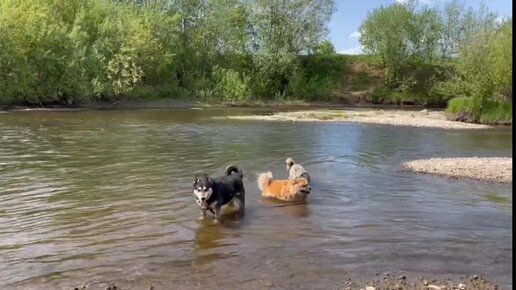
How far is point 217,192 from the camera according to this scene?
1079 cm

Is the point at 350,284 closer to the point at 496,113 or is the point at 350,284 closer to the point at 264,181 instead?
the point at 264,181

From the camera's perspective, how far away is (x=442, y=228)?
1069cm

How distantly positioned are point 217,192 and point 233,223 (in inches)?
27.2

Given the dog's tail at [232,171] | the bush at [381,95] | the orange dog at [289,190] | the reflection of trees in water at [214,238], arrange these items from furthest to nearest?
1. the bush at [381,95]
2. the orange dog at [289,190]
3. the dog's tail at [232,171]
4. the reflection of trees in water at [214,238]

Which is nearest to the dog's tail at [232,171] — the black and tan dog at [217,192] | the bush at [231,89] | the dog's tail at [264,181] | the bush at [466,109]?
the black and tan dog at [217,192]

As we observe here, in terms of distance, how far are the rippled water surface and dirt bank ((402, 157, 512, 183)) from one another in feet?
2.63

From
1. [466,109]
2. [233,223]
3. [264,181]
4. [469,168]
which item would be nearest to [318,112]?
[466,109]

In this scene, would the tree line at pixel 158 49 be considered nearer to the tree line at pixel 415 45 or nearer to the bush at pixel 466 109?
the tree line at pixel 415 45

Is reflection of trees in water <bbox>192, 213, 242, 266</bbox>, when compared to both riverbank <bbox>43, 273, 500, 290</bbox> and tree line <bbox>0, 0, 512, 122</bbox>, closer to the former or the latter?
riverbank <bbox>43, 273, 500, 290</bbox>

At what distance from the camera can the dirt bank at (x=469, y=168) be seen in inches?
642

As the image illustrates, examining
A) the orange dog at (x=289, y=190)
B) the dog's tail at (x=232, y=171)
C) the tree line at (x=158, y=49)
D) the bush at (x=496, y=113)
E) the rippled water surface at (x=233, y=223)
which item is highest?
the tree line at (x=158, y=49)

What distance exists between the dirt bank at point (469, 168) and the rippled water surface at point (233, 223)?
80 centimetres

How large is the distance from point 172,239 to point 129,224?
4.79 feet

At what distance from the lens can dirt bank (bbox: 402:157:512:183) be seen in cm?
1630
